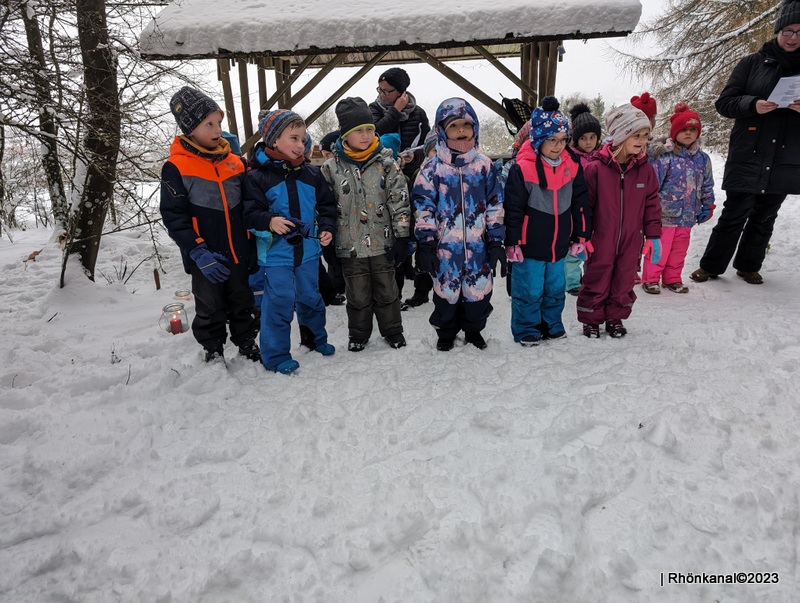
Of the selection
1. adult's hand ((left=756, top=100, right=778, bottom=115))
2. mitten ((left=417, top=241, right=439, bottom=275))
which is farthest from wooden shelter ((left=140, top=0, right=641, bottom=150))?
mitten ((left=417, top=241, right=439, bottom=275))

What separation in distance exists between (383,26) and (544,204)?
364cm

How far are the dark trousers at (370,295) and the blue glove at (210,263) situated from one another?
2.92 ft

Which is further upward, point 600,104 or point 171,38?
point 600,104

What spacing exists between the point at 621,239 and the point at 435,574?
2.79 metres

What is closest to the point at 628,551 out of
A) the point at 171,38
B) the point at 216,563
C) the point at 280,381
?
the point at 216,563

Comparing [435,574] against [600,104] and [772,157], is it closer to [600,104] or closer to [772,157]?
[772,157]

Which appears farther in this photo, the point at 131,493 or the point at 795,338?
the point at 795,338

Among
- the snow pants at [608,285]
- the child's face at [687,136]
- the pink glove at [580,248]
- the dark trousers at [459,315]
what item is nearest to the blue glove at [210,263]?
the dark trousers at [459,315]

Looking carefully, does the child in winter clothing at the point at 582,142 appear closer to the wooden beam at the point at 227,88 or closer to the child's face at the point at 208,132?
the child's face at the point at 208,132

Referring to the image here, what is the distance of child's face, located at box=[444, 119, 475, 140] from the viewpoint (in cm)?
304

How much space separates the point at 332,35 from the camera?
5457 mm

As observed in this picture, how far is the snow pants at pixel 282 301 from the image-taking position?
320 cm

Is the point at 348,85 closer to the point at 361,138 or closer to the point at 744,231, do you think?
the point at 361,138

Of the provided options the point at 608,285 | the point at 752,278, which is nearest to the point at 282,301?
the point at 608,285
